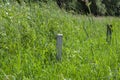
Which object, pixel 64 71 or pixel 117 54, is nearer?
pixel 64 71

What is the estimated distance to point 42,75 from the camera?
12.6 ft

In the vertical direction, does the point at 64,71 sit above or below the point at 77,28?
above

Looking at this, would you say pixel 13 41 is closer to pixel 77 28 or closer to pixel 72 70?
pixel 72 70

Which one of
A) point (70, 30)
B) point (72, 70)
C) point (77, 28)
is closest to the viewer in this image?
point (72, 70)

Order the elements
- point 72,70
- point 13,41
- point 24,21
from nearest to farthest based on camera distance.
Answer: point 72,70 → point 13,41 → point 24,21

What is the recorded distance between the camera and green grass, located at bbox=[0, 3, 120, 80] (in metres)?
3.96

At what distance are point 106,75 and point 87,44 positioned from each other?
1787 mm

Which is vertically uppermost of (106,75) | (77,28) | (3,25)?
(3,25)

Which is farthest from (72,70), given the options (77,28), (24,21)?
(77,28)

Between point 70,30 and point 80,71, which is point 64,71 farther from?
point 70,30

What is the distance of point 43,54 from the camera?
4.59m

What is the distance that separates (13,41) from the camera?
4.85 metres

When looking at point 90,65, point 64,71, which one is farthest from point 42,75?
point 90,65

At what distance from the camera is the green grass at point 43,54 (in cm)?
396
